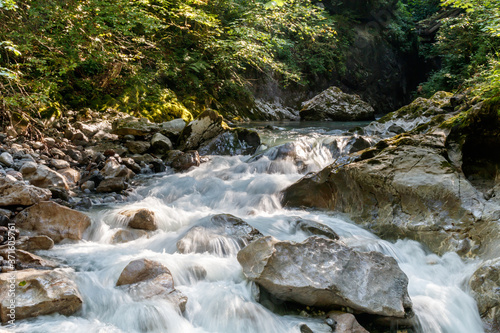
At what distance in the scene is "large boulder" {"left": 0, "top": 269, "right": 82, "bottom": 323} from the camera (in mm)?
2723

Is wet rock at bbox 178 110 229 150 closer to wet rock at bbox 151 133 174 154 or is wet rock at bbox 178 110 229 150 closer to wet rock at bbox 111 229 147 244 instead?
wet rock at bbox 151 133 174 154

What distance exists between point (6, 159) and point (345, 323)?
6.19 m

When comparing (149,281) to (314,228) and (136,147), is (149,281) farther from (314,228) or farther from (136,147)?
(136,147)

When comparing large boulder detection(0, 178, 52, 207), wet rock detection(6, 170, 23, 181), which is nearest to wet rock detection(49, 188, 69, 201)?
wet rock detection(6, 170, 23, 181)

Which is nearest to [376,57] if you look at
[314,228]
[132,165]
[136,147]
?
[136,147]

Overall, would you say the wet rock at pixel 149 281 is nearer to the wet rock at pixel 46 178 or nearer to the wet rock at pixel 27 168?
the wet rock at pixel 46 178

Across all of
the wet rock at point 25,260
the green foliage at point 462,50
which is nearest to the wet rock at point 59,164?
the wet rock at point 25,260

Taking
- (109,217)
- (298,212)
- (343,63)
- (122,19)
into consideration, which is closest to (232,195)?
(298,212)

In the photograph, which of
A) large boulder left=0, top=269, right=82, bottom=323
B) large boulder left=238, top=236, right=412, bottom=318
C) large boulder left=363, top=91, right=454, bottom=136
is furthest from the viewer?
large boulder left=363, top=91, right=454, bottom=136

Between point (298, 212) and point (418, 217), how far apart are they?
6.17ft

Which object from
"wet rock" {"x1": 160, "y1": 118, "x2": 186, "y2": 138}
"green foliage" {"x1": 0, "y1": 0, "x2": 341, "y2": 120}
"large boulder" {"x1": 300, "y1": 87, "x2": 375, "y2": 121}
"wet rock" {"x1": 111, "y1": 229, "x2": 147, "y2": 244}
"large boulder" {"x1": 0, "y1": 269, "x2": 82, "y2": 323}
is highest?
"green foliage" {"x1": 0, "y1": 0, "x2": 341, "y2": 120}

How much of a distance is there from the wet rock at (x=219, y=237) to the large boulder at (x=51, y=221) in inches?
58.1

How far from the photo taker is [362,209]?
5254 millimetres

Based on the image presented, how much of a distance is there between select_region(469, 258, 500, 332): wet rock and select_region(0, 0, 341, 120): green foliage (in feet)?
10.8
